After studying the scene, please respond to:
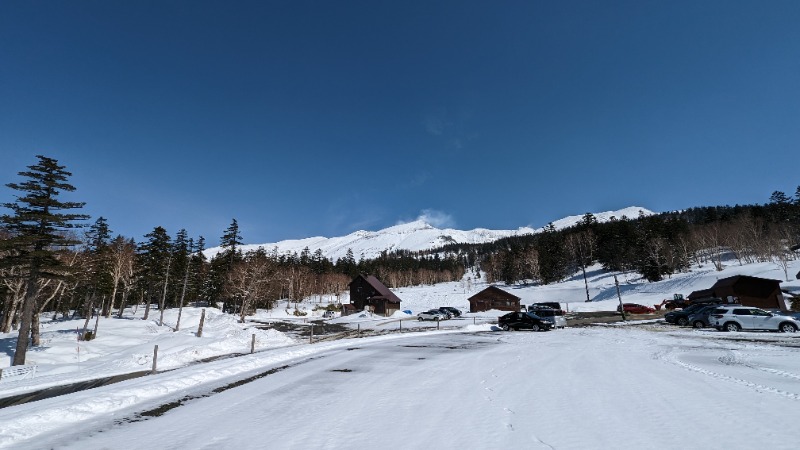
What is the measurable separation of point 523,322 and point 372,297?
39.8m

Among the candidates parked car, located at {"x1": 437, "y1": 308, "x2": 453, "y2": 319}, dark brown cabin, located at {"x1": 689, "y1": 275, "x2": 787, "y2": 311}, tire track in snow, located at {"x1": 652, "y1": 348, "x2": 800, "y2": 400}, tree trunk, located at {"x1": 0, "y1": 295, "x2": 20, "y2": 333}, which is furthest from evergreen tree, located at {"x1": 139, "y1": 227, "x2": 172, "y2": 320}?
dark brown cabin, located at {"x1": 689, "y1": 275, "x2": 787, "y2": 311}

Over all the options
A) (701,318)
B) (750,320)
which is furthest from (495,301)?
(750,320)

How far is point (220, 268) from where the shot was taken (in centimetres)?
7312

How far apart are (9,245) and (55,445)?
30362 millimetres

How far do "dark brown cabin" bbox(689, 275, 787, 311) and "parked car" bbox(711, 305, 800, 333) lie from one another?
21.3 metres

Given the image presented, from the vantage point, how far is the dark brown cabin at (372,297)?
67.3m

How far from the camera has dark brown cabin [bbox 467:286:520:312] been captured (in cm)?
6512

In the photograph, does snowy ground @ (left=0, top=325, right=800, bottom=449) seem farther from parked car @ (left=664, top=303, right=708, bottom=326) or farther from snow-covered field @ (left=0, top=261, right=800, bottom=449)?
parked car @ (left=664, top=303, right=708, bottom=326)

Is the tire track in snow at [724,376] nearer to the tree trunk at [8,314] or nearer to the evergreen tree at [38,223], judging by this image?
the evergreen tree at [38,223]

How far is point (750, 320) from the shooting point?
24.1 metres

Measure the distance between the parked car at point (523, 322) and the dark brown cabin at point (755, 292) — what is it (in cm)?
2786

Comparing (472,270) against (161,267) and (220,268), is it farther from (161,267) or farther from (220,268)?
(161,267)

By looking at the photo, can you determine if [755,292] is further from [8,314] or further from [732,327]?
[8,314]

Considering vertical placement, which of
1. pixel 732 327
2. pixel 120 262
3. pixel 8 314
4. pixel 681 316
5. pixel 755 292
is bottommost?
pixel 732 327
